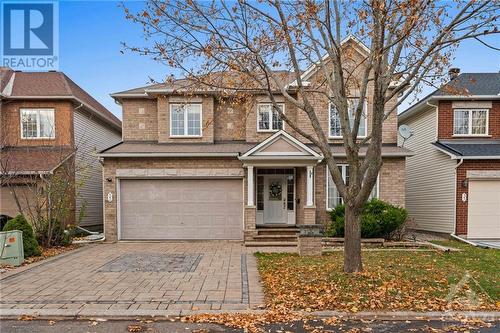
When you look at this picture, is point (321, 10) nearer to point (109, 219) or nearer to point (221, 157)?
point (221, 157)

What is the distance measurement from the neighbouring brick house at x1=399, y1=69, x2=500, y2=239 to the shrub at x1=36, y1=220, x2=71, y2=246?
48.5 feet

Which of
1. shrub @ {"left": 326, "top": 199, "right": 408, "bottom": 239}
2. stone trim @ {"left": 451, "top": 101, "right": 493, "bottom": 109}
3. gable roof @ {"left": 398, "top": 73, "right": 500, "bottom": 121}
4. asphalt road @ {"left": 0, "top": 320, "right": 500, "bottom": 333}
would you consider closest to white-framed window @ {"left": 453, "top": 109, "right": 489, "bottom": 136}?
stone trim @ {"left": 451, "top": 101, "right": 493, "bottom": 109}

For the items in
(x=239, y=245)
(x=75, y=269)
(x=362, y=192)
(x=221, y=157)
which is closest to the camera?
(x=362, y=192)

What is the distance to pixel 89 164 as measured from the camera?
1697 centimetres

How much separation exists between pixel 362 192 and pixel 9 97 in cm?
1600

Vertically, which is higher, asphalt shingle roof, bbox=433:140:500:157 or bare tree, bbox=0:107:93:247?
asphalt shingle roof, bbox=433:140:500:157

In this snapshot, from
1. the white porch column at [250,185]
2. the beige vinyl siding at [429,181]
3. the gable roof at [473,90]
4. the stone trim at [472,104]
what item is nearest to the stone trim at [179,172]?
the white porch column at [250,185]

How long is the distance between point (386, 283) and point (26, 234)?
9.92m

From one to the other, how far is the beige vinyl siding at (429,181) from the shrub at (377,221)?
3.12 meters

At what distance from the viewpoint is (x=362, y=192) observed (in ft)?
23.2

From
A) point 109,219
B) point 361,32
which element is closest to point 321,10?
point 361,32

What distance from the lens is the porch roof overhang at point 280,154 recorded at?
42.6ft

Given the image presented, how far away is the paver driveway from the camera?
594cm

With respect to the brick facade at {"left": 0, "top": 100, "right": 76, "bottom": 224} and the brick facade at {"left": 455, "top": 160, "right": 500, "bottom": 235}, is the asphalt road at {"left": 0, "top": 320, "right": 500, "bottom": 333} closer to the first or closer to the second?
the brick facade at {"left": 455, "top": 160, "right": 500, "bottom": 235}
